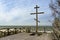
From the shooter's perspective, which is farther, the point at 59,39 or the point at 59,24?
the point at 59,39

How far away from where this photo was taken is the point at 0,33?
22.1 metres

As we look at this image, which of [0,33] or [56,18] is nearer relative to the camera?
[56,18]

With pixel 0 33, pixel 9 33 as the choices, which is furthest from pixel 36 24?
pixel 0 33

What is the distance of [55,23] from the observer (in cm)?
915

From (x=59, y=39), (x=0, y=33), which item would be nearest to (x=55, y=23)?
(x=59, y=39)

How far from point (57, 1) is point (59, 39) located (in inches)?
140

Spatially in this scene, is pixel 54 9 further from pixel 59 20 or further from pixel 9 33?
pixel 9 33

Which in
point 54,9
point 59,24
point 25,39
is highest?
point 54,9

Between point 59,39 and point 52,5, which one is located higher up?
point 52,5

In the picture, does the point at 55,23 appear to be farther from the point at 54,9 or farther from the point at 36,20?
the point at 36,20

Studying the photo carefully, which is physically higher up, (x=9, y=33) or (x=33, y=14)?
(x=33, y=14)

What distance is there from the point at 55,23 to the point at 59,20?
0.26m

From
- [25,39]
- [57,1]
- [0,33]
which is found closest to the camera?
[57,1]

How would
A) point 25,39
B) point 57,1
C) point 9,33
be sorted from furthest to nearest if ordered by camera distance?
1. point 9,33
2. point 25,39
3. point 57,1
